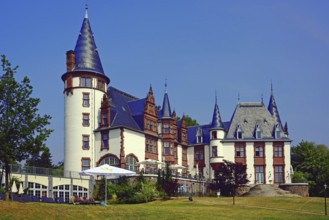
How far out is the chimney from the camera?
58.5m

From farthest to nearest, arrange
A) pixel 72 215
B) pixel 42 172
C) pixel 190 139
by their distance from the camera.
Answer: pixel 190 139 → pixel 42 172 → pixel 72 215

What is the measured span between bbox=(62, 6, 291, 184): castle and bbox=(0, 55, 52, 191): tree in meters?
21.9

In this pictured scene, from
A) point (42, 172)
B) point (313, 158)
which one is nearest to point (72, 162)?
point (42, 172)

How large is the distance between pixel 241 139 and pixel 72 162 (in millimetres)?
23364

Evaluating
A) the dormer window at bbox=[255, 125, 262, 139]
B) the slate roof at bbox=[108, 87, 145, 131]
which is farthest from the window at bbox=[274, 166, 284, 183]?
the slate roof at bbox=[108, 87, 145, 131]

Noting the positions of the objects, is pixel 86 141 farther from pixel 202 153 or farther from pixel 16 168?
pixel 202 153

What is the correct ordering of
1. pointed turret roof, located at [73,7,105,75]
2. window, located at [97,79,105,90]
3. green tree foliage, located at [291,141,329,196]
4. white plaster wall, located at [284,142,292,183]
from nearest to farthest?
pointed turret roof, located at [73,7,105,75] → window, located at [97,79,105,90] → white plaster wall, located at [284,142,292,183] → green tree foliage, located at [291,141,329,196]

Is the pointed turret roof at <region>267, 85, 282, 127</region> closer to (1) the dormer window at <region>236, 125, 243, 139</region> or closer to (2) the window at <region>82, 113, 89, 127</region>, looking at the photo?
(1) the dormer window at <region>236, 125, 243, 139</region>

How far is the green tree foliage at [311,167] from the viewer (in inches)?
2621

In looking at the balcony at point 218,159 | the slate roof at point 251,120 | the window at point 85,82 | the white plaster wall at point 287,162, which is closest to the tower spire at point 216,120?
the slate roof at point 251,120

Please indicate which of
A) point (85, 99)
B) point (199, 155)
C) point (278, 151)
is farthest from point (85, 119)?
point (278, 151)

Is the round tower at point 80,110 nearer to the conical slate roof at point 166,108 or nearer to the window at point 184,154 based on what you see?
the conical slate roof at point 166,108

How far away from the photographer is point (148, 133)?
197 feet

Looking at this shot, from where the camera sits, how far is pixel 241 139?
68.1 metres
